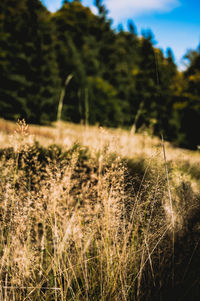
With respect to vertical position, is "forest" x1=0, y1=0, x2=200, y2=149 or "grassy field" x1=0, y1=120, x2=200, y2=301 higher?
"forest" x1=0, y1=0, x2=200, y2=149

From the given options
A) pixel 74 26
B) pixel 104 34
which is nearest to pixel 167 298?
pixel 104 34

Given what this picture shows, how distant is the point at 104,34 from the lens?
22.0m

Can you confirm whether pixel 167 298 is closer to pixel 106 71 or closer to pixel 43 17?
pixel 43 17

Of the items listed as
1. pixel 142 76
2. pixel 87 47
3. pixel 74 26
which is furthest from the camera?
pixel 74 26

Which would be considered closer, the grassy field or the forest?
the grassy field

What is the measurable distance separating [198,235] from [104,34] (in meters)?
23.9

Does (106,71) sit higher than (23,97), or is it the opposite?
(106,71)

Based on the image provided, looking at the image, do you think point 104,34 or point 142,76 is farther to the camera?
point 104,34

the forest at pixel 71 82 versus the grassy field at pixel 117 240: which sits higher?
the forest at pixel 71 82

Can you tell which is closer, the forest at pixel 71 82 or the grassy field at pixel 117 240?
the grassy field at pixel 117 240

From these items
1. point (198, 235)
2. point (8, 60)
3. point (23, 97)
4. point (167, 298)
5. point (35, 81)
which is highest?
point (8, 60)

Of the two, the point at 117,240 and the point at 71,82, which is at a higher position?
the point at 71,82

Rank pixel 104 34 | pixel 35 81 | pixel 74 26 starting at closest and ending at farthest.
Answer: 1. pixel 35 81
2. pixel 104 34
3. pixel 74 26

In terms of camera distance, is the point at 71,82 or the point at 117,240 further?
the point at 71,82
